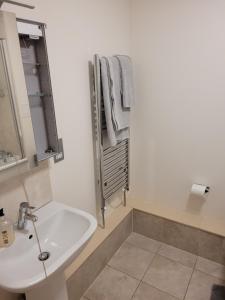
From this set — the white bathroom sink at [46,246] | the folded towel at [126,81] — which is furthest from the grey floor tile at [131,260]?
the folded towel at [126,81]

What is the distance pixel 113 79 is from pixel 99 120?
0.31m

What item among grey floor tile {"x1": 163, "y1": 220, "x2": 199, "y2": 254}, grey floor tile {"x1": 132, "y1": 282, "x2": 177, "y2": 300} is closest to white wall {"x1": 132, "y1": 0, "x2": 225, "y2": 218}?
grey floor tile {"x1": 163, "y1": 220, "x2": 199, "y2": 254}

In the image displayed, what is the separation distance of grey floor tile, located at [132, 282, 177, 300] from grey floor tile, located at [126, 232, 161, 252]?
41 cm

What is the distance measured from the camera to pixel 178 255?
2.05 m

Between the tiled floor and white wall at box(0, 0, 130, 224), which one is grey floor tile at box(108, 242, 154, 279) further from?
white wall at box(0, 0, 130, 224)

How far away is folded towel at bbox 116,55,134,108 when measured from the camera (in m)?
1.76

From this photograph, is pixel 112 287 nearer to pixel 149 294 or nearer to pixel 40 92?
pixel 149 294

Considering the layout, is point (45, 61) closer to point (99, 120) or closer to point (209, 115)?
point (99, 120)

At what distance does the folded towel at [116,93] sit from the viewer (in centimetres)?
165

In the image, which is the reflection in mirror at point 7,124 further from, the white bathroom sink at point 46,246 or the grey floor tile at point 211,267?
the grey floor tile at point 211,267

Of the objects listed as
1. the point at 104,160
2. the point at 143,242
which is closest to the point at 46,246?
the point at 104,160

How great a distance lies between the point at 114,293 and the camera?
1707 mm

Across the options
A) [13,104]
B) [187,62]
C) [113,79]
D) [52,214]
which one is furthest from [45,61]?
[187,62]

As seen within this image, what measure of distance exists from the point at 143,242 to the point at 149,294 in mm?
557
